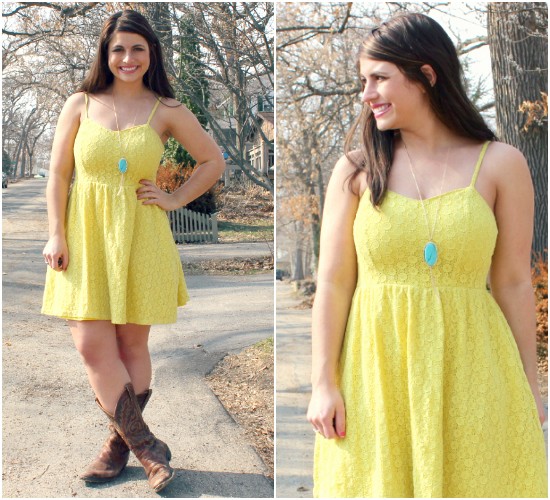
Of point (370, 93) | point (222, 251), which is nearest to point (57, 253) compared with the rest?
point (370, 93)

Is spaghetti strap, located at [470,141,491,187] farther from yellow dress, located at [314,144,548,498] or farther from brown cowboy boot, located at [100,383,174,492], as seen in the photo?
brown cowboy boot, located at [100,383,174,492]

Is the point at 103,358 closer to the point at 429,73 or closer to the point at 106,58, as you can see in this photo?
the point at 106,58

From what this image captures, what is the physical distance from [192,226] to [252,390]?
20.0 ft

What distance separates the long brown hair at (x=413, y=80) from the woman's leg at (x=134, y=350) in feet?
4.89

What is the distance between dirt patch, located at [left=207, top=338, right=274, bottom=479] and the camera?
3.54 m

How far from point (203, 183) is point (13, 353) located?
6.94 feet

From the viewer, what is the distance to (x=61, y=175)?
280cm

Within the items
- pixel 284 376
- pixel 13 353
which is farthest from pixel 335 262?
pixel 284 376

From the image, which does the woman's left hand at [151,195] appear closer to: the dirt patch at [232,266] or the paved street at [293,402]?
the paved street at [293,402]

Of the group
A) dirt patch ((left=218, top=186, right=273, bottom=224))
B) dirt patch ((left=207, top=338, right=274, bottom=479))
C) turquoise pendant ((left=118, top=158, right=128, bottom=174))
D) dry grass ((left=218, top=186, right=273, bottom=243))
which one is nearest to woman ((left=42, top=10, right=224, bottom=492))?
turquoise pendant ((left=118, top=158, right=128, bottom=174))

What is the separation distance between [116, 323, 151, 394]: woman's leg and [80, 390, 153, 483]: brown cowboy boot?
0.07 m

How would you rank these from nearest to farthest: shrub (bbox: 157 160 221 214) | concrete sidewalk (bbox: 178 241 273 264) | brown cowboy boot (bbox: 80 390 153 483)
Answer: brown cowboy boot (bbox: 80 390 153 483) → concrete sidewalk (bbox: 178 241 273 264) → shrub (bbox: 157 160 221 214)

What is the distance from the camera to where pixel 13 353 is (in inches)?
173

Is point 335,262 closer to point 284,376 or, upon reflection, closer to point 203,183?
point 203,183
